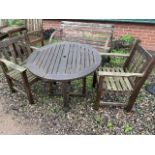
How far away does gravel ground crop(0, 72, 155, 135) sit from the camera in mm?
2906

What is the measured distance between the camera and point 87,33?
446 centimetres

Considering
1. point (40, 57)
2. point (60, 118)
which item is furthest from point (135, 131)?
point (40, 57)

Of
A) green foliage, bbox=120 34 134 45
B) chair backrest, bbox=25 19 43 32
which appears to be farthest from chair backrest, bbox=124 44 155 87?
chair backrest, bbox=25 19 43 32

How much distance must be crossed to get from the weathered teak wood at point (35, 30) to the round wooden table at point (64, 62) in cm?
140

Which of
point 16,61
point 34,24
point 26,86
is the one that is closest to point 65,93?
point 26,86

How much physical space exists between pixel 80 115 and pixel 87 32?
2081 mm

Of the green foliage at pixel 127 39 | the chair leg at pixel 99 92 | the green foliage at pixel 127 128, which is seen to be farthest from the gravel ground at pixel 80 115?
the green foliage at pixel 127 39

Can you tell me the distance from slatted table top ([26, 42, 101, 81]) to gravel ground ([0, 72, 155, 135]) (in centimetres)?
78

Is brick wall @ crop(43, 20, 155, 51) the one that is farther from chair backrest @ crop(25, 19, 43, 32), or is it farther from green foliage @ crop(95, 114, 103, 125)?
green foliage @ crop(95, 114, 103, 125)

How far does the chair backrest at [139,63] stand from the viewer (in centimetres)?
258

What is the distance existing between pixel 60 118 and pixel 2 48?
4.61 feet

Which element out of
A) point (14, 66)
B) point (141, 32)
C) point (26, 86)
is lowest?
point (26, 86)

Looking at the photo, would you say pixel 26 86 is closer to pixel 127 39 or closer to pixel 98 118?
pixel 98 118
